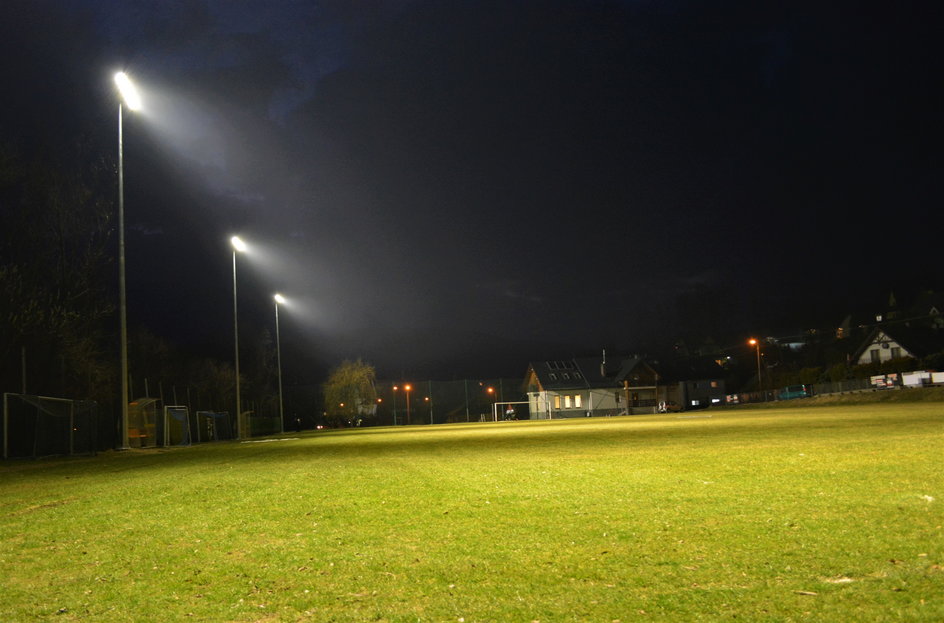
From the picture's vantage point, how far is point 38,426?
24.8 m

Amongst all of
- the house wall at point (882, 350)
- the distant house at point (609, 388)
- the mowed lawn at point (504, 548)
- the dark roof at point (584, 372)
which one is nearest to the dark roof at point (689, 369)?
the distant house at point (609, 388)

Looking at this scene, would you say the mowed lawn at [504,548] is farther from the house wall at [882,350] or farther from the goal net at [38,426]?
the house wall at [882,350]

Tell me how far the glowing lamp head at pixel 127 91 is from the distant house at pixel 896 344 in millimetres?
77872

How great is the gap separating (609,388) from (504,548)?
9597 centimetres

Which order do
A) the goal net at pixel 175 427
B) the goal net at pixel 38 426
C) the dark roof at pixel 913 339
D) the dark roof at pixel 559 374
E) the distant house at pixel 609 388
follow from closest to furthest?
the goal net at pixel 38 426 < the goal net at pixel 175 427 < the dark roof at pixel 913 339 < the distant house at pixel 609 388 < the dark roof at pixel 559 374

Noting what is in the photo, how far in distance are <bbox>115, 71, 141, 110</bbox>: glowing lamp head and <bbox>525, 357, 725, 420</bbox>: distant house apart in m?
74.2

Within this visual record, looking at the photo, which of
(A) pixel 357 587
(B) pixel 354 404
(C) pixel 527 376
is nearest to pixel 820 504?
(A) pixel 357 587

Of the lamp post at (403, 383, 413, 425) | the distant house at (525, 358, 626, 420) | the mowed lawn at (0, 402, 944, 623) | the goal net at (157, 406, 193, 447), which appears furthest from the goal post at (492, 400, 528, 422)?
the mowed lawn at (0, 402, 944, 623)

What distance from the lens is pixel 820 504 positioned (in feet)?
24.6

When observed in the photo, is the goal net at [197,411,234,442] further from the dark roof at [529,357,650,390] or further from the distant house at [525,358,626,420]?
the dark roof at [529,357,650,390]

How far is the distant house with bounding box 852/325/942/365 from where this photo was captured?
83250 millimetres

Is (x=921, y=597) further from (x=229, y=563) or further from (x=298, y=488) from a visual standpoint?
(x=298, y=488)

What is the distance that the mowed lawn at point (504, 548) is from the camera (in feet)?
14.5

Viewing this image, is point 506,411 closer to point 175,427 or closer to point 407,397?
point 407,397
